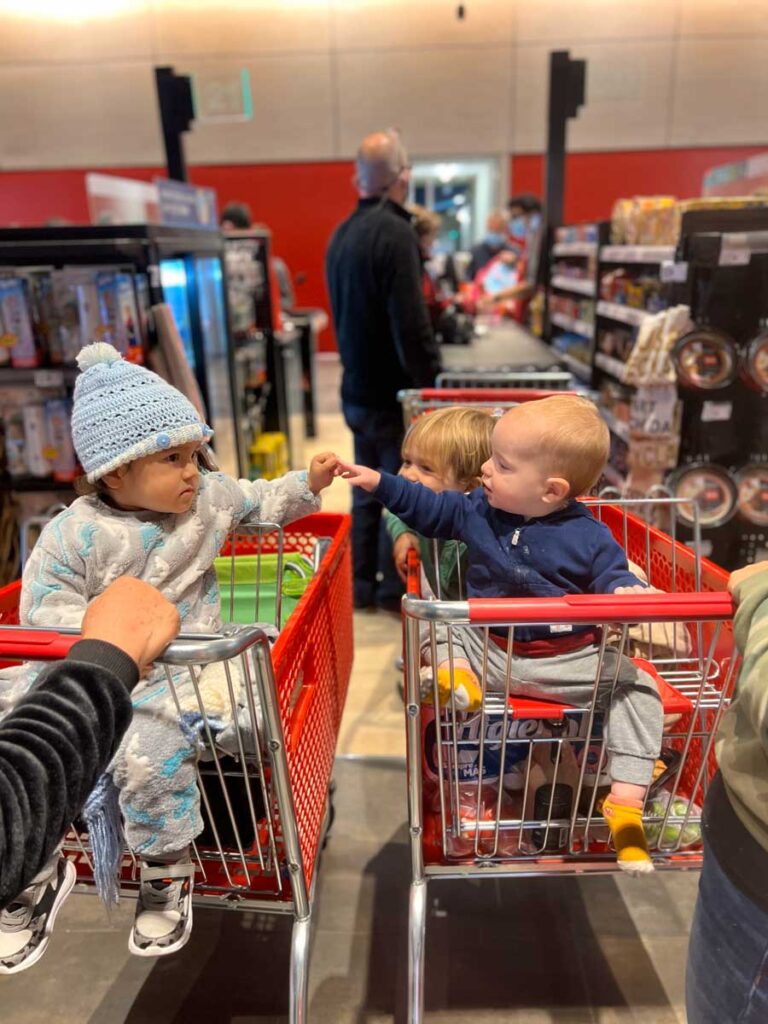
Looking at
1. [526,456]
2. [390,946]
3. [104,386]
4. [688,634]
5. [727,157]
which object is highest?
[727,157]

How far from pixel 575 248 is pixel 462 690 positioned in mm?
4655

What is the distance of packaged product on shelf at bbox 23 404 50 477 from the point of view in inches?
120

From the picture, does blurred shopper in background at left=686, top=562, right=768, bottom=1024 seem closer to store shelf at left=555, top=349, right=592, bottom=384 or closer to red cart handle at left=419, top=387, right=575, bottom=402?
red cart handle at left=419, top=387, right=575, bottom=402

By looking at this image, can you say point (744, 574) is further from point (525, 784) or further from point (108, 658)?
point (108, 658)

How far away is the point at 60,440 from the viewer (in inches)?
121

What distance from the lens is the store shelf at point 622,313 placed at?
395cm

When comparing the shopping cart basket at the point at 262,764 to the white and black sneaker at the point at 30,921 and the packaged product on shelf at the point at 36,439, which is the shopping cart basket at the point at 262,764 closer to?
the white and black sneaker at the point at 30,921

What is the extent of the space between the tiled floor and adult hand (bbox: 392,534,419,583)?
90 centimetres

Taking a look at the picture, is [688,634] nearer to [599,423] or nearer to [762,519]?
[599,423]

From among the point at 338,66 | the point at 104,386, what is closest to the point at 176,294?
the point at 104,386

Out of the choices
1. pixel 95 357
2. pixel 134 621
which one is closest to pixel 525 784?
pixel 134 621

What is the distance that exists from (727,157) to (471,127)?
340cm

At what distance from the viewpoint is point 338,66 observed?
9.63 metres

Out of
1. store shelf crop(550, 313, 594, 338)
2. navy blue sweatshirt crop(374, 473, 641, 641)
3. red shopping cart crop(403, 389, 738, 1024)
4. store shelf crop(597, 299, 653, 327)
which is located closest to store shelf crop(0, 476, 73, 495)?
navy blue sweatshirt crop(374, 473, 641, 641)
